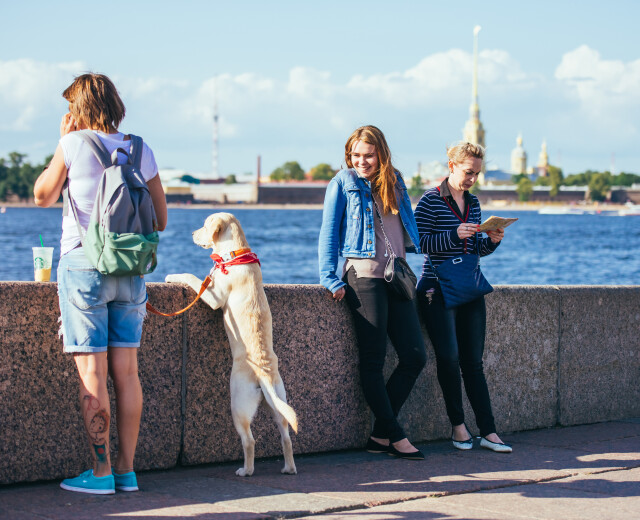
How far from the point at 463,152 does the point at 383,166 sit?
0.51m

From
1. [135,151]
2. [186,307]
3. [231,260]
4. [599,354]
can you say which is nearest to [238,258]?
[231,260]

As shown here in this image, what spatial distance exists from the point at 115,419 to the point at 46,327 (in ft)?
1.68

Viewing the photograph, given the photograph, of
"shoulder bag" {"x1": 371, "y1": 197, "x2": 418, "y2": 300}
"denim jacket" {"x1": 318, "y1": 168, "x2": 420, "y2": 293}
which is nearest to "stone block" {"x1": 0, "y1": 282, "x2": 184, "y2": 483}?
"denim jacket" {"x1": 318, "y1": 168, "x2": 420, "y2": 293}

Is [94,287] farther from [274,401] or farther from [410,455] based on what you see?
[410,455]

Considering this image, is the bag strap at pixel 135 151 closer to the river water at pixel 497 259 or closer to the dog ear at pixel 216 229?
the dog ear at pixel 216 229

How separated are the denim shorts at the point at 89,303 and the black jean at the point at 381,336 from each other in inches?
49.9

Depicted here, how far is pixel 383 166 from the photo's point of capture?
471cm

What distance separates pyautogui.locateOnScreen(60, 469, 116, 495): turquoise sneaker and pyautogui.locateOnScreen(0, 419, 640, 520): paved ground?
1.6 inches

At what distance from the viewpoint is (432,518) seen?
3598mm

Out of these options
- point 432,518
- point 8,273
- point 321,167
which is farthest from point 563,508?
point 321,167

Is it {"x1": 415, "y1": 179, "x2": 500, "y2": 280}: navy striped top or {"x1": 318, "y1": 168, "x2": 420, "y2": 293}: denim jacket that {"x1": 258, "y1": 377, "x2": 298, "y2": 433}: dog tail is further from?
{"x1": 415, "y1": 179, "x2": 500, "y2": 280}: navy striped top

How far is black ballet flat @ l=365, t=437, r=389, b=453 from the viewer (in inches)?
191

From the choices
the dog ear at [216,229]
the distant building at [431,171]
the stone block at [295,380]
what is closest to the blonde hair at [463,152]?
the stone block at [295,380]

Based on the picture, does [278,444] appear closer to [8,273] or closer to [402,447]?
[402,447]
